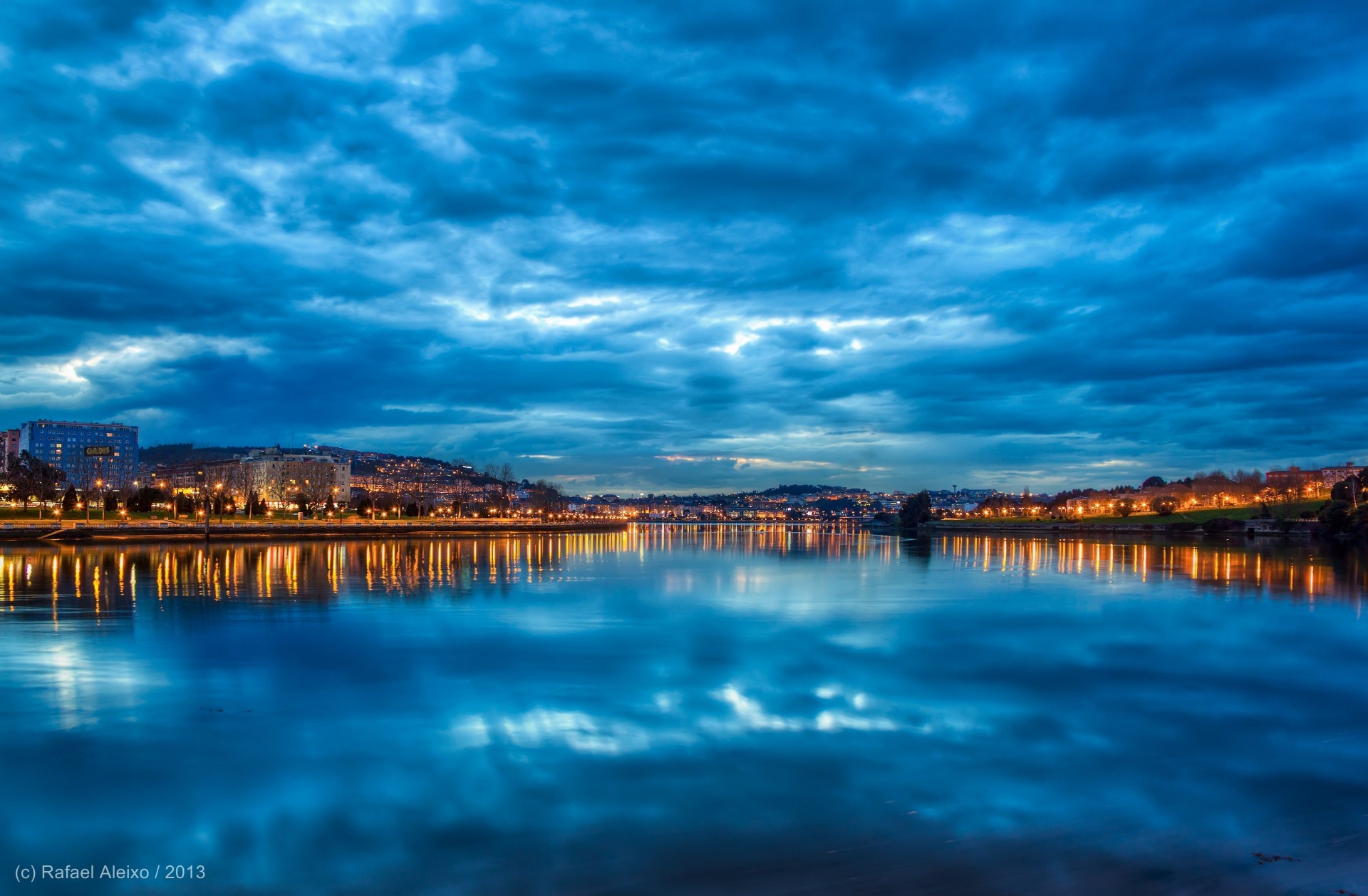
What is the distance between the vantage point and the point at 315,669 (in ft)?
48.7

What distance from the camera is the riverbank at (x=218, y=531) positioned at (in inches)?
2138

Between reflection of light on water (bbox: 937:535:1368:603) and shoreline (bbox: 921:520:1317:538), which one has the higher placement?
reflection of light on water (bbox: 937:535:1368:603)

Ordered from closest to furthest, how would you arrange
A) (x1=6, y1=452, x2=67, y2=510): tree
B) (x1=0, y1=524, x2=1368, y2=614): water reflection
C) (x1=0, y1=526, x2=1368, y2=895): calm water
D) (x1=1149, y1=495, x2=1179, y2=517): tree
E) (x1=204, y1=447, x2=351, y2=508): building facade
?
1. (x1=0, y1=526, x2=1368, y2=895): calm water
2. (x1=0, y1=524, x2=1368, y2=614): water reflection
3. (x1=6, y1=452, x2=67, y2=510): tree
4. (x1=1149, y1=495, x2=1179, y2=517): tree
5. (x1=204, y1=447, x2=351, y2=508): building facade

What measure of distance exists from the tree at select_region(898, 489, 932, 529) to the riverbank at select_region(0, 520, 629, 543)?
272 feet

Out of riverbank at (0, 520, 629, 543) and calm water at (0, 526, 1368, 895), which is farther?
riverbank at (0, 520, 629, 543)

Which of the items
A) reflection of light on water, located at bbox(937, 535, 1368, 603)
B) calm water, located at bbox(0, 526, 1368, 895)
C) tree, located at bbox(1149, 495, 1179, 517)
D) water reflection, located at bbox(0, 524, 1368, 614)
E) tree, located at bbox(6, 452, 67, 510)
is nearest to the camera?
calm water, located at bbox(0, 526, 1368, 895)

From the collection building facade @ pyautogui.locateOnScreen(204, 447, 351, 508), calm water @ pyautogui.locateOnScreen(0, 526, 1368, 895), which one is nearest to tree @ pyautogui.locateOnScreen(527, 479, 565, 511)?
building facade @ pyautogui.locateOnScreen(204, 447, 351, 508)

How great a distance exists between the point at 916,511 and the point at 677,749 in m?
154

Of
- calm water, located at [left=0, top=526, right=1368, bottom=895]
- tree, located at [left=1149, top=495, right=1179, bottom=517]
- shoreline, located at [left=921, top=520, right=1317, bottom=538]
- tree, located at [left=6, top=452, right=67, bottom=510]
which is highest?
tree, located at [left=6, top=452, right=67, bottom=510]

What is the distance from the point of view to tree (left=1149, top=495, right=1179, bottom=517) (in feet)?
436

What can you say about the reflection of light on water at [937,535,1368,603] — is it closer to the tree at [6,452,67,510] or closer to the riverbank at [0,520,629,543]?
the riverbank at [0,520,629,543]

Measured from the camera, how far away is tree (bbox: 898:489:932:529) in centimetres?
15688

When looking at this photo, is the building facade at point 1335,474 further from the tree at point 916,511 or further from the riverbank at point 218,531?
the riverbank at point 218,531

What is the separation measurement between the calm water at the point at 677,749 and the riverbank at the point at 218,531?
1460 inches
